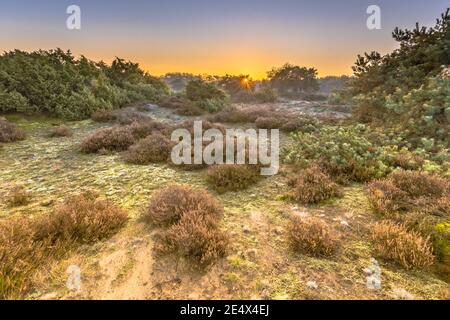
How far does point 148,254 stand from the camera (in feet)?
12.5

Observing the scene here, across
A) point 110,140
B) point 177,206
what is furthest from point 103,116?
point 177,206

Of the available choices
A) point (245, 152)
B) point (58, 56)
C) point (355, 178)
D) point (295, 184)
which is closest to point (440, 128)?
point (355, 178)

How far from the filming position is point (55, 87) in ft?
54.9

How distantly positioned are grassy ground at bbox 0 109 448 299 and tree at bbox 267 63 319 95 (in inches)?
1998

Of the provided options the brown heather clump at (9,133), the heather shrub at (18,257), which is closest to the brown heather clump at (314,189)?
the heather shrub at (18,257)

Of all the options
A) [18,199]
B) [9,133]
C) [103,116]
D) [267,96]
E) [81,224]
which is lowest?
[81,224]

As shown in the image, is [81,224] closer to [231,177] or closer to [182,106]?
[231,177]

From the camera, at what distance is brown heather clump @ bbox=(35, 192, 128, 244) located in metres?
3.96

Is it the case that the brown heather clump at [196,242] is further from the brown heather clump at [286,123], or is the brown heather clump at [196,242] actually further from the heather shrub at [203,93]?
the heather shrub at [203,93]

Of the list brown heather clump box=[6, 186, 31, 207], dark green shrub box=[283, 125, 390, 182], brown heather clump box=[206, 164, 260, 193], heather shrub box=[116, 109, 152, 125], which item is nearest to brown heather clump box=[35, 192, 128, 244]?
brown heather clump box=[6, 186, 31, 207]

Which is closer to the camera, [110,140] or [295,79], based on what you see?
[110,140]

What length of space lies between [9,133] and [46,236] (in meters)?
9.65

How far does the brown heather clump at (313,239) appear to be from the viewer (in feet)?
12.3

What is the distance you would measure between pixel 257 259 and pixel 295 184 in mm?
2787
